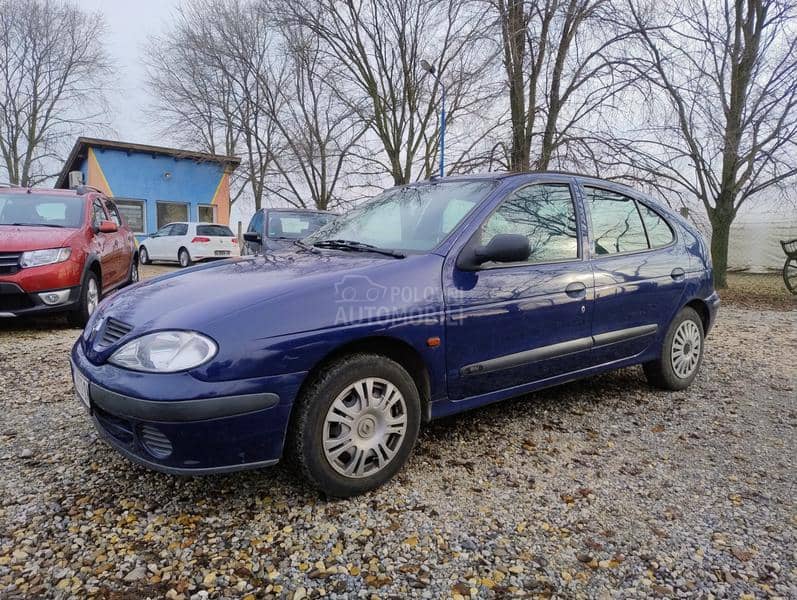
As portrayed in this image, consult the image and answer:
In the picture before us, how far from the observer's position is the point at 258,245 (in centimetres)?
830

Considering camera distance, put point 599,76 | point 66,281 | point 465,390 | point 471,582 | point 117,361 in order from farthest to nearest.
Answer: point 599,76 → point 66,281 → point 465,390 → point 117,361 → point 471,582

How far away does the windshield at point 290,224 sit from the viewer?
863 cm

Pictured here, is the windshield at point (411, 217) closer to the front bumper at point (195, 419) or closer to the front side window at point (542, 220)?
the front side window at point (542, 220)

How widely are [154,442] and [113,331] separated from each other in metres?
0.58

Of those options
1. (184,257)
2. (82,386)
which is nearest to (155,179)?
(184,257)

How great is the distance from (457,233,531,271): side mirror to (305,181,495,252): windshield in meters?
0.20

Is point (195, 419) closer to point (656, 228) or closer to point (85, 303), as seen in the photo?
point (656, 228)

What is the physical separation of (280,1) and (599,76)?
35.4 ft

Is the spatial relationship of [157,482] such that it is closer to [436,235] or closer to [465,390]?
[465,390]

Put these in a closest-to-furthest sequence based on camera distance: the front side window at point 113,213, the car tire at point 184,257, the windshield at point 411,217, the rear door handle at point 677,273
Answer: the windshield at point 411,217
the rear door handle at point 677,273
the front side window at point 113,213
the car tire at point 184,257

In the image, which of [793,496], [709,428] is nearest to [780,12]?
[709,428]

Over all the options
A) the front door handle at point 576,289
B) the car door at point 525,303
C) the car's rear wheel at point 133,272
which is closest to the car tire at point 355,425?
the car door at point 525,303

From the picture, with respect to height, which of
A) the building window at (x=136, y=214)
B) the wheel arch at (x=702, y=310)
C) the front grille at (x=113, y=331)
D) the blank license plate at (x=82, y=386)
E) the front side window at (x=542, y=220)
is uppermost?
the building window at (x=136, y=214)

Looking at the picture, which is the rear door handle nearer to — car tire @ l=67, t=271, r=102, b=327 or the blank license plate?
the blank license plate
